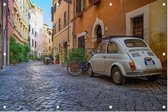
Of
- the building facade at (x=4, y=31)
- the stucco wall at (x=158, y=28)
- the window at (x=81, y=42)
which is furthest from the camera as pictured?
the window at (x=81, y=42)

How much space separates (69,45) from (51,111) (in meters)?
17.2

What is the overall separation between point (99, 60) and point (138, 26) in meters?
2.51

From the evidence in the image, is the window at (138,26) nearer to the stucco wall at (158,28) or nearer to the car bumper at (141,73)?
the stucco wall at (158,28)

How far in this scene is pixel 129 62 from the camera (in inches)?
Answer: 311

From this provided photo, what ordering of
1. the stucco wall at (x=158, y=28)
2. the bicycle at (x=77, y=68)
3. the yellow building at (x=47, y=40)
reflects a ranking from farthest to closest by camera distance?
the yellow building at (x=47, y=40) → the bicycle at (x=77, y=68) → the stucco wall at (x=158, y=28)

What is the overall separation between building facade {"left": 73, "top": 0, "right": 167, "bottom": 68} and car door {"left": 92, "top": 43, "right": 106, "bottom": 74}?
1729 mm

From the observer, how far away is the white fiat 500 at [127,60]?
788cm

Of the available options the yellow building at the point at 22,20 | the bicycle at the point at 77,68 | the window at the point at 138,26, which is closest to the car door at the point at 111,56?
the window at the point at 138,26

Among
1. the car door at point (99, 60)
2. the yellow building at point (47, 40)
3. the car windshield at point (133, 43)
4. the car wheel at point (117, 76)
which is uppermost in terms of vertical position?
the yellow building at point (47, 40)

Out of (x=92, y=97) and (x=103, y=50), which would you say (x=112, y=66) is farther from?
(x=92, y=97)

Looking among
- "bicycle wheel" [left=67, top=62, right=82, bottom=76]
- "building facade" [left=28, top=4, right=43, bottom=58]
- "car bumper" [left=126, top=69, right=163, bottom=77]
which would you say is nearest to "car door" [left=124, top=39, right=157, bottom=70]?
"car bumper" [left=126, top=69, right=163, bottom=77]

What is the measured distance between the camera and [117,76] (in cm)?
841

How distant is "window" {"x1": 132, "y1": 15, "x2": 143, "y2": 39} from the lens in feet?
35.6

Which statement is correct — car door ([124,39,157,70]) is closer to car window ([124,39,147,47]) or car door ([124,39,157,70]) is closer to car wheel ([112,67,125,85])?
car window ([124,39,147,47])
